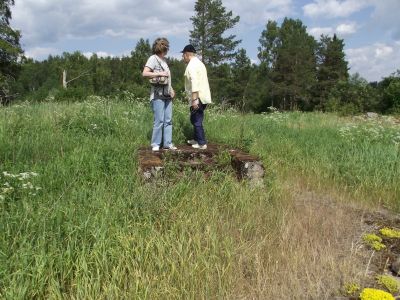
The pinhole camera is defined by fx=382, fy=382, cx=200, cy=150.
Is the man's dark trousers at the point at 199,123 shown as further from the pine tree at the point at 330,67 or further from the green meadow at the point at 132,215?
the pine tree at the point at 330,67

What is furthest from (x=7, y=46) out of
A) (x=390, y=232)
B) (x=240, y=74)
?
(x=240, y=74)

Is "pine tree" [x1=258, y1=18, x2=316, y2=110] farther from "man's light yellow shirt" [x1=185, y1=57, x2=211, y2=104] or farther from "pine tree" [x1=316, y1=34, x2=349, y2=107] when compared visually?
"man's light yellow shirt" [x1=185, y1=57, x2=211, y2=104]

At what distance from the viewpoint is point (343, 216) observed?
506 cm

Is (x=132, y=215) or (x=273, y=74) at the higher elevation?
(x=273, y=74)

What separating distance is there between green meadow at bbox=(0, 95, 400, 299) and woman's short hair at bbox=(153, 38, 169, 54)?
63.2 inches

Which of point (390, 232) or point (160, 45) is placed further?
point (160, 45)

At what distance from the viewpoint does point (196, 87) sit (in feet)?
20.3

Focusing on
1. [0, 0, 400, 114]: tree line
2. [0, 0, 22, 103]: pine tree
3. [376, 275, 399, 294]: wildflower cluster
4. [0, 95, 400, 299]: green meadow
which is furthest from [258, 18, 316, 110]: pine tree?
[376, 275, 399, 294]: wildflower cluster

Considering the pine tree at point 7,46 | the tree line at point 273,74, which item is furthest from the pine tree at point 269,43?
the pine tree at point 7,46

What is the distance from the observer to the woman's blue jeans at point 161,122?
6105 millimetres

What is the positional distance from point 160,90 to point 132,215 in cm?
276

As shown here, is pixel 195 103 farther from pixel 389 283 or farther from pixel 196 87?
pixel 389 283

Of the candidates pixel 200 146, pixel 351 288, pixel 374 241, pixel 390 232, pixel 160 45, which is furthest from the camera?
pixel 200 146

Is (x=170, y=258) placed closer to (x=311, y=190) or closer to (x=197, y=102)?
(x=197, y=102)
